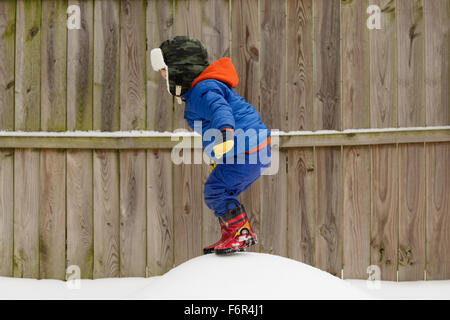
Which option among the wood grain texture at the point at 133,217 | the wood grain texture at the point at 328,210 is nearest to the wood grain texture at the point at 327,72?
the wood grain texture at the point at 328,210

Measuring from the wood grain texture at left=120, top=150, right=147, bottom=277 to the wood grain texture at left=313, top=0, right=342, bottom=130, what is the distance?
60.0 inches

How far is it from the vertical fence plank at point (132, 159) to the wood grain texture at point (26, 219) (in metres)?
0.72

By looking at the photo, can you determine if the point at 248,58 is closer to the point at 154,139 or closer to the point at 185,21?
the point at 185,21

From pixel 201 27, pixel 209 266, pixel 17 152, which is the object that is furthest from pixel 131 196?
pixel 201 27

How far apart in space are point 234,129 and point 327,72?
4.44ft

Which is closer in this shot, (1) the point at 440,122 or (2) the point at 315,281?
(2) the point at 315,281

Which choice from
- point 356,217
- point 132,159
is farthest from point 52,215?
point 356,217

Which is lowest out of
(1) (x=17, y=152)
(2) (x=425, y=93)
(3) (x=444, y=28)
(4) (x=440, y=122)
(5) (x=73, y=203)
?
(5) (x=73, y=203)

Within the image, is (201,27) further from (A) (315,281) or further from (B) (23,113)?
(A) (315,281)

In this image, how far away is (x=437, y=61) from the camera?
134 inches

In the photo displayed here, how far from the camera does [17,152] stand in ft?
11.3

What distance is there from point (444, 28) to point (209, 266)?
275 centimetres

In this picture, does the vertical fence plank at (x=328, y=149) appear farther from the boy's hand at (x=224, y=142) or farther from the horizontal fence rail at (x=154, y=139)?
the boy's hand at (x=224, y=142)

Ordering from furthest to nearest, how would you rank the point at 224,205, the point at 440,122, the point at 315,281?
1. the point at 440,122
2. the point at 224,205
3. the point at 315,281
